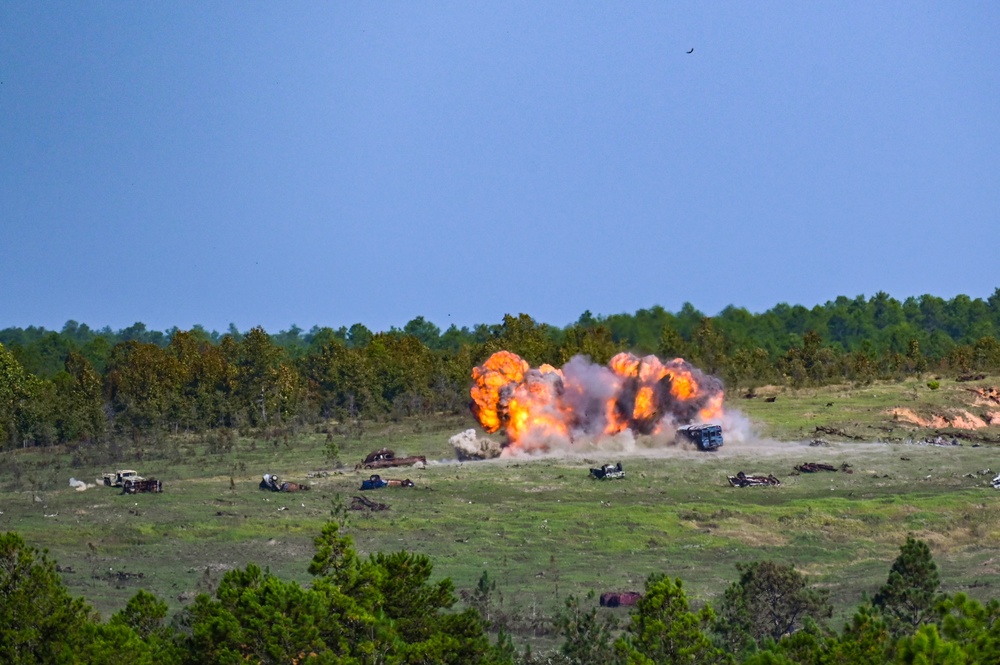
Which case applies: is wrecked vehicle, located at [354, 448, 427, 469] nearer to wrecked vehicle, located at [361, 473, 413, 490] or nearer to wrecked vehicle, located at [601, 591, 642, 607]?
wrecked vehicle, located at [361, 473, 413, 490]

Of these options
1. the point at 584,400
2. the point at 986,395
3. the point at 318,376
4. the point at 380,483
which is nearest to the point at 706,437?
the point at 584,400

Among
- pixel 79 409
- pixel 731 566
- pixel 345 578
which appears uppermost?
pixel 79 409

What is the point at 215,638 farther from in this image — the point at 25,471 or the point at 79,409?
the point at 79,409

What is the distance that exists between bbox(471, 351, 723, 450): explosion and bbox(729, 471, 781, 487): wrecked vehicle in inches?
713

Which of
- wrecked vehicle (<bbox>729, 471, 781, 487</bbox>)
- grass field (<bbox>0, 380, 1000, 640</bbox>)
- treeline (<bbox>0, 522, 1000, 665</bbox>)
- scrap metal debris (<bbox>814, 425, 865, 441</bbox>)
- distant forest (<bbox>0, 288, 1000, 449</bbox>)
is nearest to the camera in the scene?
treeline (<bbox>0, 522, 1000, 665</bbox>)

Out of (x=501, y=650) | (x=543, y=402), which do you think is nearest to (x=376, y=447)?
(x=543, y=402)

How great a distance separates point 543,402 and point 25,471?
→ 120 feet

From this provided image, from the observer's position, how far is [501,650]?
116 ft

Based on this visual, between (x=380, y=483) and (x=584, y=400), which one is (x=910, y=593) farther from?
(x=584, y=400)

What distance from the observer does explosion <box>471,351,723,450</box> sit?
328 ft

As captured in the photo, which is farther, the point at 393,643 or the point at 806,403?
the point at 806,403

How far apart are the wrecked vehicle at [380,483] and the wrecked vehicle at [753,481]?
18843 millimetres

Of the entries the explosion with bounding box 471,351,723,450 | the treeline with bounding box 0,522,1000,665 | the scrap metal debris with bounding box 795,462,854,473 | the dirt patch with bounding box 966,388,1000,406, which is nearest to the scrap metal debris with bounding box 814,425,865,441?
the explosion with bounding box 471,351,723,450

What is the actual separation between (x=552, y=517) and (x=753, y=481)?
1669cm
